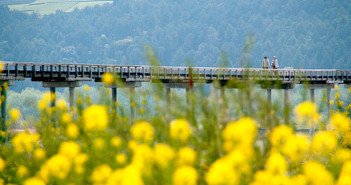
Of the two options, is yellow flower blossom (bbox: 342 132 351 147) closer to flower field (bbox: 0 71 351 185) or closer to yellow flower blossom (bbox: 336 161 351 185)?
flower field (bbox: 0 71 351 185)

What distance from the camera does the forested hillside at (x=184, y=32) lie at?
128 meters

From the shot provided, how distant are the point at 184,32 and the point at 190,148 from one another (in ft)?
466

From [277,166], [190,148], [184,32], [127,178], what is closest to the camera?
[127,178]

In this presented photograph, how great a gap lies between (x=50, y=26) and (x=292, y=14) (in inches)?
2339

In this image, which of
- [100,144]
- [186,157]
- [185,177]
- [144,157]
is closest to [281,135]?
[186,157]

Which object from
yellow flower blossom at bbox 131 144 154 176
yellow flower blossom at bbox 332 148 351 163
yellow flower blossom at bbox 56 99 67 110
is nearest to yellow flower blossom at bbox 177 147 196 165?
yellow flower blossom at bbox 131 144 154 176

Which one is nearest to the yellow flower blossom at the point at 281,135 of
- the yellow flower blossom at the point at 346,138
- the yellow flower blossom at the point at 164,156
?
the yellow flower blossom at the point at 164,156

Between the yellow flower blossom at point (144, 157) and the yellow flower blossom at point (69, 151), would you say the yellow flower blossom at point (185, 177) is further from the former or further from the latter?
the yellow flower blossom at point (69, 151)

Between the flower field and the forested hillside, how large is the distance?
11661 centimetres

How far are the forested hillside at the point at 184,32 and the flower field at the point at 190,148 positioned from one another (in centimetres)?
11661

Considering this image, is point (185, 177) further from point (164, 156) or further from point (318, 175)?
point (318, 175)

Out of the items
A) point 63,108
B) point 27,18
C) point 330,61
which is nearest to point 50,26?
point 27,18

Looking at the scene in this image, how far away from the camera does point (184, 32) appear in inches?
5738

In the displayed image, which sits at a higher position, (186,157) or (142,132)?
(142,132)
